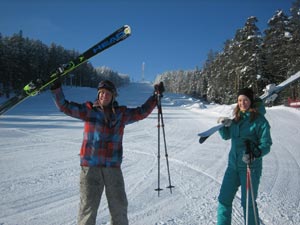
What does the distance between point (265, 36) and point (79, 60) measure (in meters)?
29.7

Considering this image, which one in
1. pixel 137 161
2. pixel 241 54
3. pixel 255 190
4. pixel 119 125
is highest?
pixel 241 54

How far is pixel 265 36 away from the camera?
29.9 m

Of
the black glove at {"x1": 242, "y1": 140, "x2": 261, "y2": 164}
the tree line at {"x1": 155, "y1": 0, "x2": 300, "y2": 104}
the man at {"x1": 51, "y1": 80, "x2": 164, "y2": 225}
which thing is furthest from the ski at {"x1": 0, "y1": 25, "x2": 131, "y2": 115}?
the tree line at {"x1": 155, "y1": 0, "x2": 300, "y2": 104}

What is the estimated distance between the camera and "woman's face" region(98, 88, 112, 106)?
3.41 meters

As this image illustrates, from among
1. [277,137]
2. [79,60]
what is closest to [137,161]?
[79,60]

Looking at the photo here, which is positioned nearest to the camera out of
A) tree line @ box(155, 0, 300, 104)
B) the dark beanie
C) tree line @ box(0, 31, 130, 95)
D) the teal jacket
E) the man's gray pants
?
the man's gray pants

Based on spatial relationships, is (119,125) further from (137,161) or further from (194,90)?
(194,90)

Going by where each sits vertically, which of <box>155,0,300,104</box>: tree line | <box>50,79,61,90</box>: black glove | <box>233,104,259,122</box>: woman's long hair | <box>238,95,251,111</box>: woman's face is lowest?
<box>233,104,259,122</box>: woman's long hair

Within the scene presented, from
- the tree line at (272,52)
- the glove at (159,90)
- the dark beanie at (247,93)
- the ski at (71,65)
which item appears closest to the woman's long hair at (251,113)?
the dark beanie at (247,93)

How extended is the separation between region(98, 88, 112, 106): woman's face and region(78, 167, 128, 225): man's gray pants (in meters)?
0.77

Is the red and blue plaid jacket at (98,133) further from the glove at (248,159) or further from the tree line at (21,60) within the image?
the tree line at (21,60)

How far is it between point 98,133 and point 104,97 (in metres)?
0.44

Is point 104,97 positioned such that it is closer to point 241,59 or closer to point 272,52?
point 272,52

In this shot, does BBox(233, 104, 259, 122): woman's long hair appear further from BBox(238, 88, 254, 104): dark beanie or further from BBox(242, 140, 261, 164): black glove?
BBox(242, 140, 261, 164): black glove
